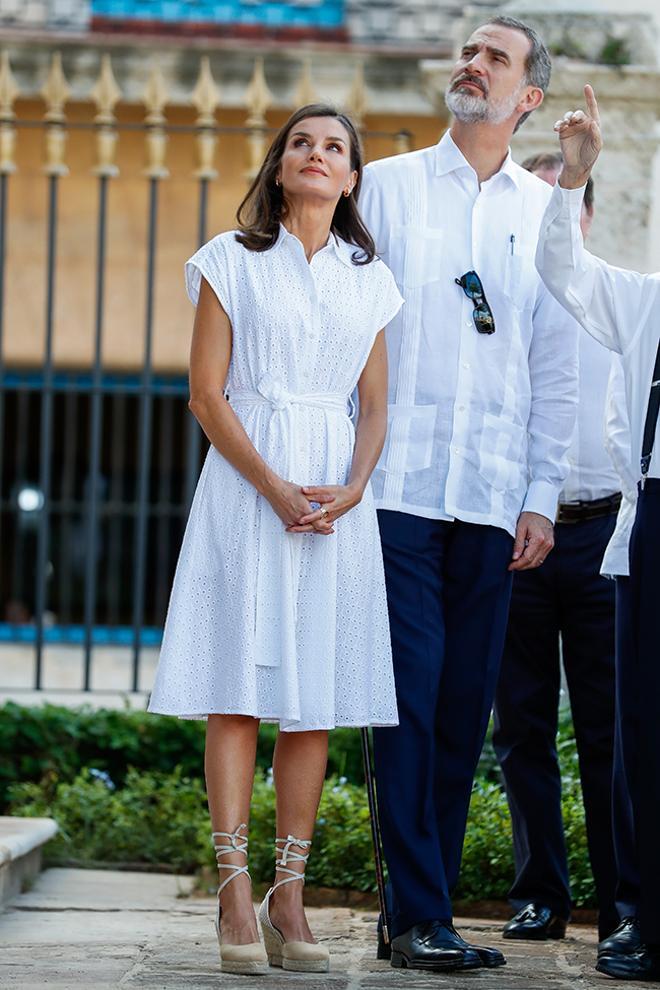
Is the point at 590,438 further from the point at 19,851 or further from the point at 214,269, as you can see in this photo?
the point at 19,851

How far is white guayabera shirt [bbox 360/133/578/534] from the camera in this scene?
3758 mm

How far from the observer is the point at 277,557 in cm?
350

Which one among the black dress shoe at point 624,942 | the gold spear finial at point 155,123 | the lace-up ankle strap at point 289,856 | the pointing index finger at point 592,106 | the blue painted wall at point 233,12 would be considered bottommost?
the black dress shoe at point 624,942

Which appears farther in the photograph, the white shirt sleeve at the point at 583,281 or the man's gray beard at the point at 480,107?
the man's gray beard at the point at 480,107

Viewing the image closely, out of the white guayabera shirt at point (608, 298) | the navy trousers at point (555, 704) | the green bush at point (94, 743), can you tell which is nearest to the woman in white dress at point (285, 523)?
the white guayabera shirt at point (608, 298)

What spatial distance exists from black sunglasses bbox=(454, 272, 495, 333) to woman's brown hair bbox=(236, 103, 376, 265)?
23cm

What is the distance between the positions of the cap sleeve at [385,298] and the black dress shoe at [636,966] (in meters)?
1.41

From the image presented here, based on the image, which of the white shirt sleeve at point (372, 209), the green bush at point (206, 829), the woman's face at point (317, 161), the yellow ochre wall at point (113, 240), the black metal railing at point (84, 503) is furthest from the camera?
the yellow ochre wall at point (113, 240)

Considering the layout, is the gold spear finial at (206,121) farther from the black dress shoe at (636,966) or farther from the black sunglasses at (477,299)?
the black dress shoe at (636,966)

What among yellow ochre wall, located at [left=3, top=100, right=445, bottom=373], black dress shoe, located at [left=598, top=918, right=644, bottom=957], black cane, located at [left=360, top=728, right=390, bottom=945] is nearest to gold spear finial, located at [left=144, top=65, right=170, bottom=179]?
yellow ochre wall, located at [left=3, top=100, right=445, bottom=373]

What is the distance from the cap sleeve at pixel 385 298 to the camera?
367cm

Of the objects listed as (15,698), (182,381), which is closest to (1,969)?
(15,698)

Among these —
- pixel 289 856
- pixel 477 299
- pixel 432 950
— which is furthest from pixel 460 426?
pixel 432 950

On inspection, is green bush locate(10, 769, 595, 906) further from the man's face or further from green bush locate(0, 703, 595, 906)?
the man's face
